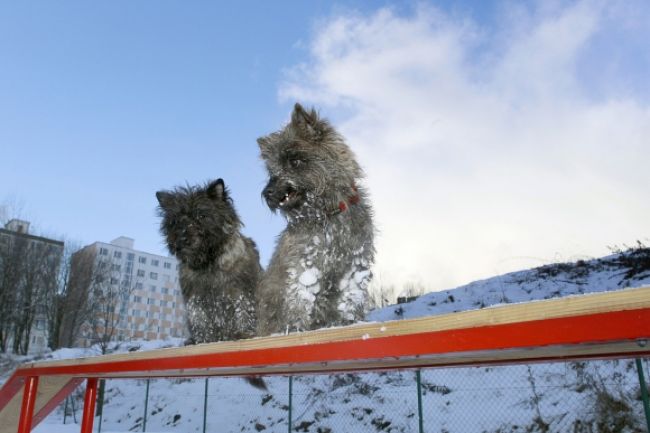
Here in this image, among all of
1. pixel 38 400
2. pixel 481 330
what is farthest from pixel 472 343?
pixel 38 400

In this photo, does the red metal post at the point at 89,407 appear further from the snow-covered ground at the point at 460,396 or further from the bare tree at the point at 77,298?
the bare tree at the point at 77,298

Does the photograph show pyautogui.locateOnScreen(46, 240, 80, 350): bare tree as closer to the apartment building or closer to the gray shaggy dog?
the apartment building

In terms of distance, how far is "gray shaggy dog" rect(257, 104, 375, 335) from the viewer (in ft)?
6.91

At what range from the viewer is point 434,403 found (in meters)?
9.14

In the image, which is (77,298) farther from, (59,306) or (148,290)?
(148,290)

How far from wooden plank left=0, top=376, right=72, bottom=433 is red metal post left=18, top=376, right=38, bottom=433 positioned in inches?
6.4

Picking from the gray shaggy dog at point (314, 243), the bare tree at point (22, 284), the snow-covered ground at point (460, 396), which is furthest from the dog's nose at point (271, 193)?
the bare tree at point (22, 284)

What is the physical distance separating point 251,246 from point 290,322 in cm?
163

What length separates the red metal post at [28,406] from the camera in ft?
12.7

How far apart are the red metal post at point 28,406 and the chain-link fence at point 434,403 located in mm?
4621

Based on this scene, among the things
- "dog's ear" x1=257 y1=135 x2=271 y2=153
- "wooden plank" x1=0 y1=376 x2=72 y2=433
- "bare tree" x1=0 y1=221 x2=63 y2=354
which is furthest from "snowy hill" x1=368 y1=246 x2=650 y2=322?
"bare tree" x1=0 y1=221 x2=63 y2=354

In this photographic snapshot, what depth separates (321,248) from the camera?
2111 mm

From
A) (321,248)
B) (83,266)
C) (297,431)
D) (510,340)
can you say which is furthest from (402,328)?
(83,266)

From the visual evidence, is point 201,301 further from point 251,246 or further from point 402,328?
point 402,328
